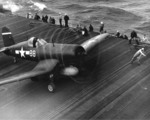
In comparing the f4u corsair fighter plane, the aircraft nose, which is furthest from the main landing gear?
the aircraft nose

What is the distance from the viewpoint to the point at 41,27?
3328 centimetres

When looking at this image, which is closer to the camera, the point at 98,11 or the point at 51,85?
the point at 51,85

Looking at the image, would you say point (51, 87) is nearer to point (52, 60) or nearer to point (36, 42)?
point (52, 60)

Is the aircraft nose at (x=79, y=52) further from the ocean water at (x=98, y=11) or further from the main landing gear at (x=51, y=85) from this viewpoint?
the ocean water at (x=98, y=11)

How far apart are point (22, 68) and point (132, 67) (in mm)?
10016

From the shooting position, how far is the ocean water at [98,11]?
2023 inches

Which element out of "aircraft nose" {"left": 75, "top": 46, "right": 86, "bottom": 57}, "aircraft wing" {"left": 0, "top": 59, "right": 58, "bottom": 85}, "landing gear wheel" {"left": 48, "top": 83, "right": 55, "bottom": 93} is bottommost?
"landing gear wheel" {"left": 48, "top": 83, "right": 55, "bottom": 93}

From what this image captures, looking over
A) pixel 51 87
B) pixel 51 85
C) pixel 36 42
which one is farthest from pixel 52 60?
pixel 36 42

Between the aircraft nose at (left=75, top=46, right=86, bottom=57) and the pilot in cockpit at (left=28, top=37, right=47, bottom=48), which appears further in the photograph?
the pilot in cockpit at (left=28, top=37, right=47, bottom=48)

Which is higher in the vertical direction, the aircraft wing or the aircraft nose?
the aircraft nose

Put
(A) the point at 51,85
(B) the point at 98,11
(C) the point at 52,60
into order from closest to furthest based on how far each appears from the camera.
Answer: (A) the point at 51,85, (C) the point at 52,60, (B) the point at 98,11

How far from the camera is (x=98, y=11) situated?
200 ft

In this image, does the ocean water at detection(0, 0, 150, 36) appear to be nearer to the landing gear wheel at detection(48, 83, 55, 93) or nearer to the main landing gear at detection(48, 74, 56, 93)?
the main landing gear at detection(48, 74, 56, 93)

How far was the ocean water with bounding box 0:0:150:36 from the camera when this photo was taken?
5139cm
